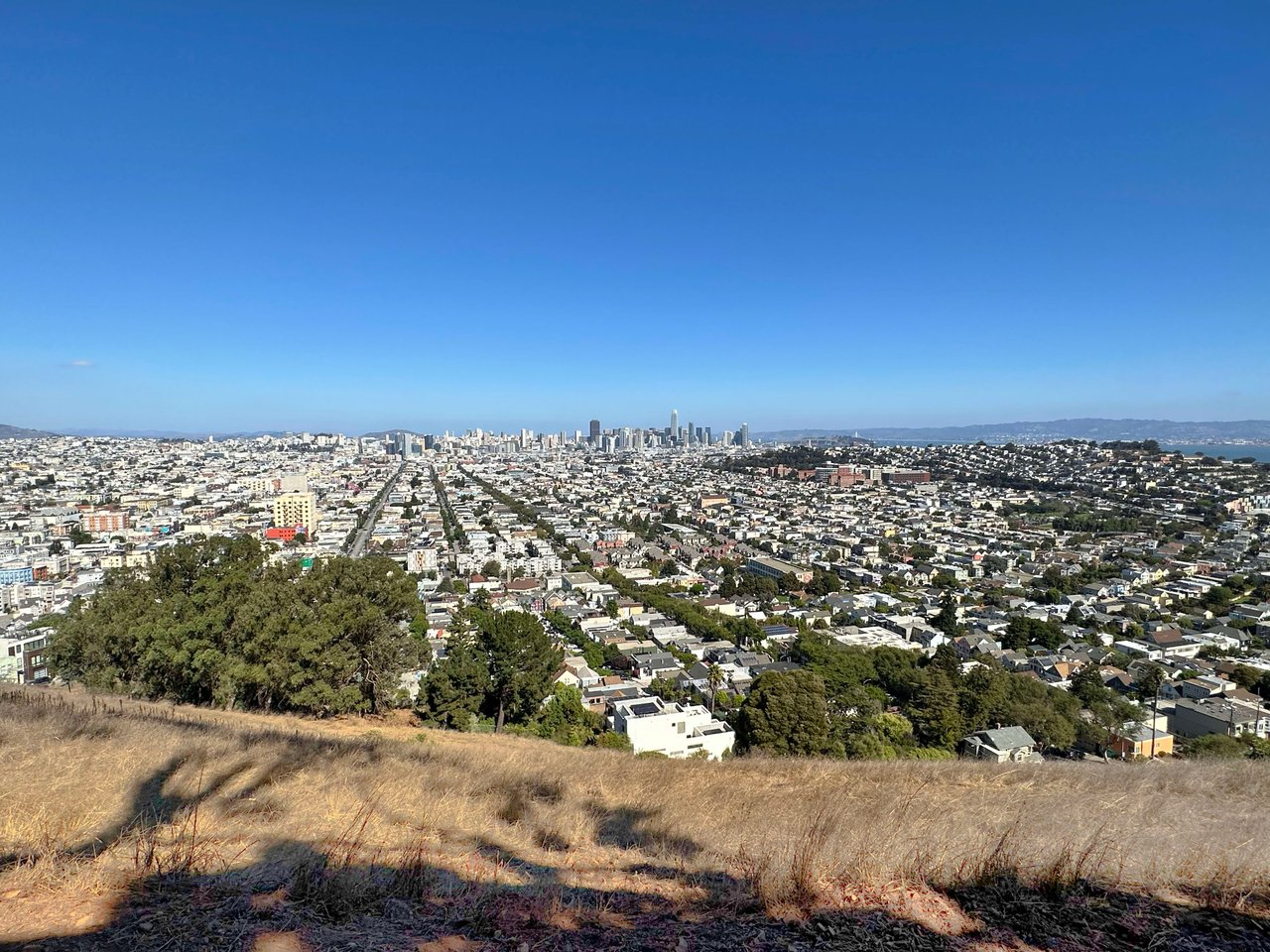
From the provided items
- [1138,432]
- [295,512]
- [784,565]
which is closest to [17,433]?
[295,512]

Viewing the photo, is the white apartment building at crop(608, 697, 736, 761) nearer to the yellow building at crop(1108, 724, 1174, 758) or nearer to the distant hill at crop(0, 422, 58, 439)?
the yellow building at crop(1108, 724, 1174, 758)

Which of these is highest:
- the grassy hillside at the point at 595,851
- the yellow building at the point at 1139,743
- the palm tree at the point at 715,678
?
the grassy hillside at the point at 595,851

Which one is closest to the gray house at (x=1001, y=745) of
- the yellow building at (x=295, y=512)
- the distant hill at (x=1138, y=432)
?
the yellow building at (x=295, y=512)

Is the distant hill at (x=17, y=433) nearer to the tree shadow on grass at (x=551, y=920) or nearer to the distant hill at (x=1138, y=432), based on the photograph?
the tree shadow on grass at (x=551, y=920)

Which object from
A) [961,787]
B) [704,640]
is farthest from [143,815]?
[704,640]

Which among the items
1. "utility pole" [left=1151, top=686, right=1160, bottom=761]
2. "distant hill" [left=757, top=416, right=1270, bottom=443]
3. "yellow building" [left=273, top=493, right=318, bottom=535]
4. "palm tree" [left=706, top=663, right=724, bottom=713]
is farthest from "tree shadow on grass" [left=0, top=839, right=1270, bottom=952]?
"distant hill" [left=757, top=416, right=1270, bottom=443]

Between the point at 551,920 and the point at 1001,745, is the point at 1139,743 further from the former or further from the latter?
the point at 551,920
